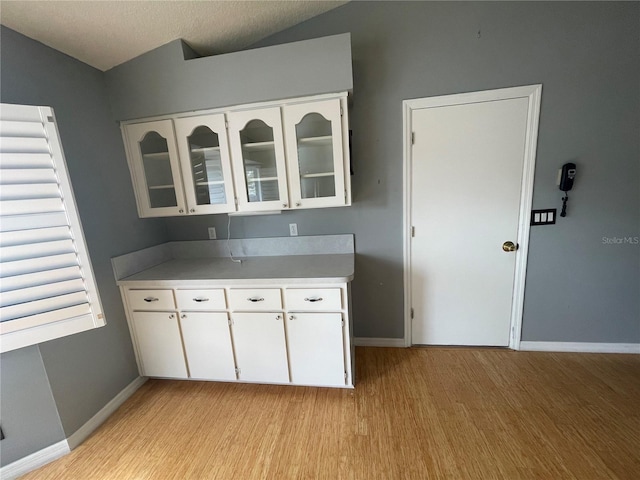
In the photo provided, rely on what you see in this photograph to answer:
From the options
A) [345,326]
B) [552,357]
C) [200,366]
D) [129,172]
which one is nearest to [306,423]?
[345,326]

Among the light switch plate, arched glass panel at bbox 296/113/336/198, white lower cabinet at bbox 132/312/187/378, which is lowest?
white lower cabinet at bbox 132/312/187/378

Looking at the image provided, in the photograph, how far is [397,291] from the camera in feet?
7.22

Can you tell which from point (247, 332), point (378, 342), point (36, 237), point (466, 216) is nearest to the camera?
point (36, 237)

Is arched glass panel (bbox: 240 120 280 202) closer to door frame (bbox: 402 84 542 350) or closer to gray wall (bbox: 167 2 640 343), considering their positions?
gray wall (bbox: 167 2 640 343)

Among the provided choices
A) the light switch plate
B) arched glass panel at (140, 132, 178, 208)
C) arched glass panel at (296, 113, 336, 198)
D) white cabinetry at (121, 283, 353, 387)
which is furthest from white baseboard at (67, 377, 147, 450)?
the light switch plate

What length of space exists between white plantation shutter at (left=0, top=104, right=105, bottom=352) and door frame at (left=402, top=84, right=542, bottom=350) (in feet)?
7.10

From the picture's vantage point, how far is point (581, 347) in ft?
6.77

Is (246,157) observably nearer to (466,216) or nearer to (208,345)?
(208,345)

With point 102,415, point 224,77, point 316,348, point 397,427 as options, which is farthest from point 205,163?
point 397,427

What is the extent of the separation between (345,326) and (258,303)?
617 millimetres

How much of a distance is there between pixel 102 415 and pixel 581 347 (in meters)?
3.68

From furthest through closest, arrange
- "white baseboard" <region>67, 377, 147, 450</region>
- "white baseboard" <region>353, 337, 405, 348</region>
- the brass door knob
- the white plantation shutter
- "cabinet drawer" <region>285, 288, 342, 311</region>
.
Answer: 1. "white baseboard" <region>353, 337, 405, 348</region>
2. the brass door knob
3. "cabinet drawer" <region>285, 288, 342, 311</region>
4. "white baseboard" <region>67, 377, 147, 450</region>
5. the white plantation shutter

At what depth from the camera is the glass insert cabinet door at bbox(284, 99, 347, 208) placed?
5.63 ft

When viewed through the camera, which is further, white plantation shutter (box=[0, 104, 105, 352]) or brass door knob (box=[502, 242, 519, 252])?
brass door knob (box=[502, 242, 519, 252])
